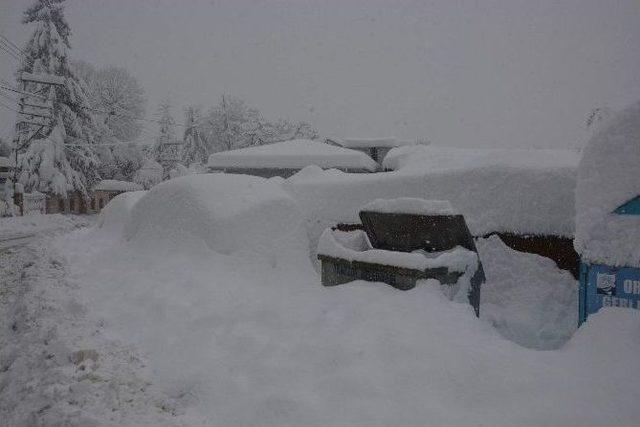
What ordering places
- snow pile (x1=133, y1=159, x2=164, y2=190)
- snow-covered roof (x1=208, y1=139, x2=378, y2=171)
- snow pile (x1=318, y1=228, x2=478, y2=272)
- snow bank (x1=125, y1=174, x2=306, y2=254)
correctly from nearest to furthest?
snow pile (x1=318, y1=228, x2=478, y2=272)
snow bank (x1=125, y1=174, x2=306, y2=254)
snow-covered roof (x1=208, y1=139, x2=378, y2=171)
snow pile (x1=133, y1=159, x2=164, y2=190)

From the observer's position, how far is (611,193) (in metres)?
3.79

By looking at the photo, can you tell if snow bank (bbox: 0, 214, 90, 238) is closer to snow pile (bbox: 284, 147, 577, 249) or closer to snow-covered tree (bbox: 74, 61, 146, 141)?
snow pile (bbox: 284, 147, 577, 249)

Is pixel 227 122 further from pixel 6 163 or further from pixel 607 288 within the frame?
pixel 607 288

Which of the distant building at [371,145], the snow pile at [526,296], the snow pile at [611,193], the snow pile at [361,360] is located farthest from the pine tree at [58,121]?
the snow pile at [611,193]

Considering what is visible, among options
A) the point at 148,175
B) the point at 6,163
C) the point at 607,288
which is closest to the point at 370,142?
the point at 607,288

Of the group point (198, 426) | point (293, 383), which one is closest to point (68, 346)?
point (198, 426)

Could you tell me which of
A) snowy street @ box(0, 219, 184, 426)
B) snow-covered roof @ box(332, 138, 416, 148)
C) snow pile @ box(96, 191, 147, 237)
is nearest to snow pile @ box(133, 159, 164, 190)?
snow-covered roof @ box(332, 138, 416, 148)

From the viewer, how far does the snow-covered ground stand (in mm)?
2898

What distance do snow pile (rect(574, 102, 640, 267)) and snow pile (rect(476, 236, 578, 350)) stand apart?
1.44 m

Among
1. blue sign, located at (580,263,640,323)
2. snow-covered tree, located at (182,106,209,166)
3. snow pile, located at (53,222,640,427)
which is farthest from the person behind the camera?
snow-covered tree, located at (182,106,209,166)

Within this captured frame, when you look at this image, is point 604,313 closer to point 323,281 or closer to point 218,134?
point 323,281

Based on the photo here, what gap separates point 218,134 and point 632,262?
51839 mm

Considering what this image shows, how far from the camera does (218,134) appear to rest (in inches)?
2062

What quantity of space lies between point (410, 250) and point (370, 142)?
1732 cm
